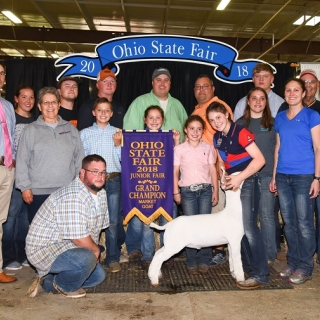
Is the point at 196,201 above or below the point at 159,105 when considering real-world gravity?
below

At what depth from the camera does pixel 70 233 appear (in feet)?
10.5

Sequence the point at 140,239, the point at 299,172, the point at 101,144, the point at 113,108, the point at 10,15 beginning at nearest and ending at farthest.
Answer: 1. the point at 299,172
2. the point at 101,144
3. the point at 140,239
4. the point at 113,108
5. the point at 10,15

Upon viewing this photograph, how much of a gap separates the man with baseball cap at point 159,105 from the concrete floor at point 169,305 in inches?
67.9

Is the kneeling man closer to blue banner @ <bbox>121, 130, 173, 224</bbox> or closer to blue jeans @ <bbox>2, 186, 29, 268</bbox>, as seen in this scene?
blue banner @ <bbox>121, 130, 173, 224</bbox>

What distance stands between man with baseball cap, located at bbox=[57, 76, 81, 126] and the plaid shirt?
1394 mm

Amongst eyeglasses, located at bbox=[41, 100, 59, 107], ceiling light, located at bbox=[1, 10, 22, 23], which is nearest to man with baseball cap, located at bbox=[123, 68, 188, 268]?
eyeglasses, located at bbox=[41, 100, 59, 107]

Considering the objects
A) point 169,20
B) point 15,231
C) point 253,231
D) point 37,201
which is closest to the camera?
point 253,231

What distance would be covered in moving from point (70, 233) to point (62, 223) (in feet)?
0.31

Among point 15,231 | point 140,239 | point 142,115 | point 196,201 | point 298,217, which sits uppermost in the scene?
point 142,115

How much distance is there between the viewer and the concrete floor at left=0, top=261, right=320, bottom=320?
3.03 m

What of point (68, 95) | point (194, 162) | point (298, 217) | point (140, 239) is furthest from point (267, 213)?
point (68, 95)

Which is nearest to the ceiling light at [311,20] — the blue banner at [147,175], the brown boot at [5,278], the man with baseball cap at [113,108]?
the man with baseball cap at [113,108]

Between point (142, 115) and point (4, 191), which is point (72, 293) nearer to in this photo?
point (4, 191)

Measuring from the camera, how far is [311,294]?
346 cm
